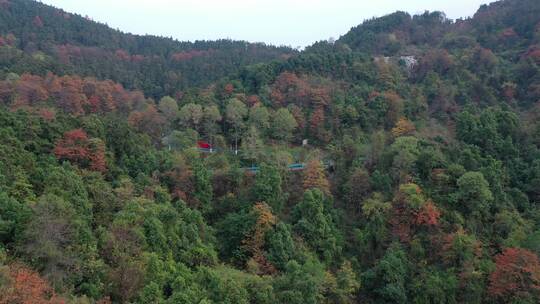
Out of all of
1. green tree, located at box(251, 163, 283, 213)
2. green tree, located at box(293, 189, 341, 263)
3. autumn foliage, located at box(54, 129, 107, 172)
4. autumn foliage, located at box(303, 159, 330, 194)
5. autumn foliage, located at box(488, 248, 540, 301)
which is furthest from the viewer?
autumn foliage, located at box(303, 159, 330, 194)

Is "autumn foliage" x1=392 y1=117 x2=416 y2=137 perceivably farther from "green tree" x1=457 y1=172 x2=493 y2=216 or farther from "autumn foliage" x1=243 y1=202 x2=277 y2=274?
"autumn foliage" x1=243 y1=202 x2=277 y2=274

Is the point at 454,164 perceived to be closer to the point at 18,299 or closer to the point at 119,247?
the point at 119,247

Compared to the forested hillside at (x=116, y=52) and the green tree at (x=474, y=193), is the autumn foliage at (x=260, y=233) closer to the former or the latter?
the green tree at (x=474, y=193)

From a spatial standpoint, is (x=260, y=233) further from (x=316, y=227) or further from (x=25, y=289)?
(x=25, y=289)

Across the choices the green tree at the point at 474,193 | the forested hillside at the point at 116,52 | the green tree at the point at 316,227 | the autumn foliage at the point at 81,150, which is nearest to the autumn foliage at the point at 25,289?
the autumn foliage at the point at 81,150

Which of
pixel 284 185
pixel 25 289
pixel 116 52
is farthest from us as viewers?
pixel 116 52

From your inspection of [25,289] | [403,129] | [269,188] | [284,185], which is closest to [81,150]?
[269,188]

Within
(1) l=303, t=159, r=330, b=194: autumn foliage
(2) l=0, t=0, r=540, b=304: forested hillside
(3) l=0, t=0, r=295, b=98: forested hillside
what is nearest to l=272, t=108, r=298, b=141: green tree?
(2) l=0, t=0, r=540, b=304: forested hillside
